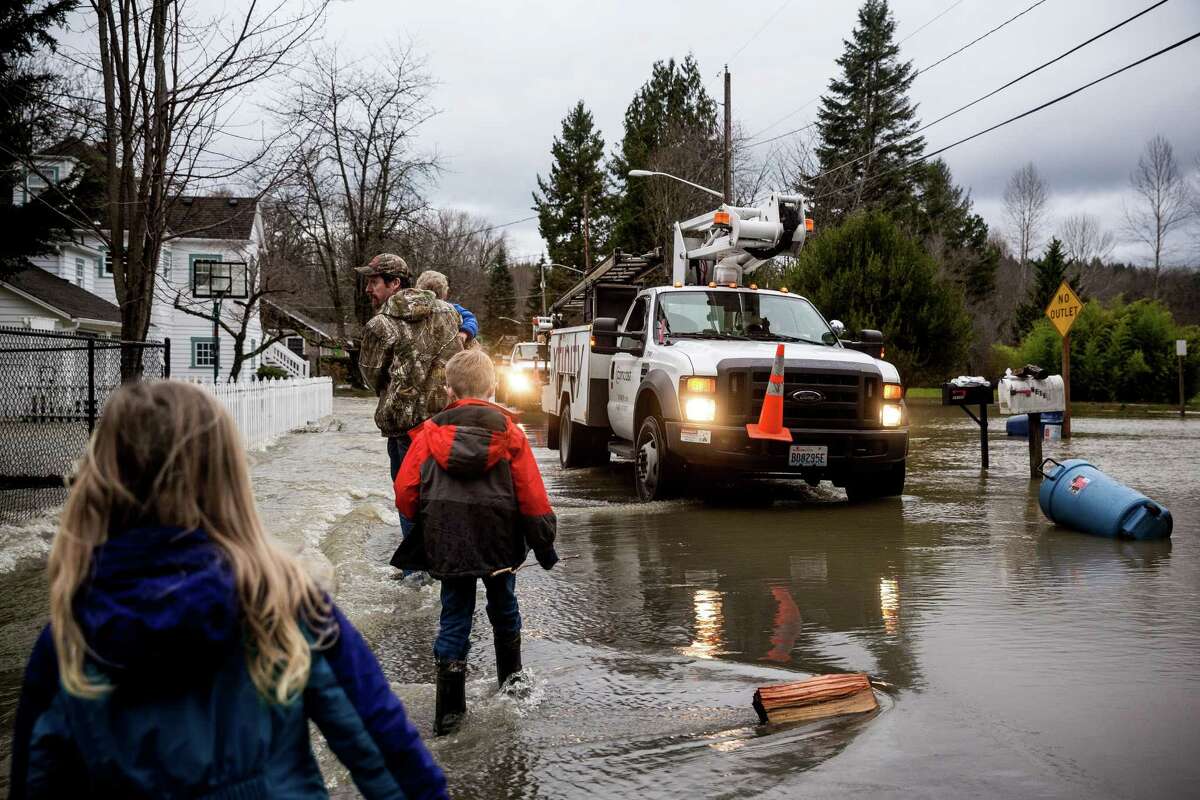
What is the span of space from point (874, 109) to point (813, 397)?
157ft

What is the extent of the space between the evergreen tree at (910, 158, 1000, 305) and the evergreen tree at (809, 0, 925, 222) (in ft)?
5.53

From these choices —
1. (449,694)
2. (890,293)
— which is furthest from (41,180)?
(890,293)

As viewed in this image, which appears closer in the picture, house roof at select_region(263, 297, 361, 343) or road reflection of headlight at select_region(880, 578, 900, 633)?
road reflection of headlight at select_region(880, 578, 900, 633)

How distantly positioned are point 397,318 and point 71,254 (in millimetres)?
32587

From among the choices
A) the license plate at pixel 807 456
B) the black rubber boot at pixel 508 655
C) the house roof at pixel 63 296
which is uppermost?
the house roof at pixel 63 296

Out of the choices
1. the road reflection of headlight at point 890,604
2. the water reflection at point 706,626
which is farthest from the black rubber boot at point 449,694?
the road reflection of headlight at point 890,604

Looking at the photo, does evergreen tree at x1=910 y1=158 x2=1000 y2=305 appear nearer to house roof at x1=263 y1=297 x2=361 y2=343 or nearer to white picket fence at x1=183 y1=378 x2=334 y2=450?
house roof at x1=263 y1=297 x2=361 y2=343

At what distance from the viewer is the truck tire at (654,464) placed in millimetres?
10016

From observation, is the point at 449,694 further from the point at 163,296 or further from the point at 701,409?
the point at 163,296

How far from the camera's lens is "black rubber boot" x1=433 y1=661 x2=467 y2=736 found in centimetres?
404

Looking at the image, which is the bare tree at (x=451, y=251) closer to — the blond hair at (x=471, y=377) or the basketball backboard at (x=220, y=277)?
the basketball backboard at (x=220, y=277)

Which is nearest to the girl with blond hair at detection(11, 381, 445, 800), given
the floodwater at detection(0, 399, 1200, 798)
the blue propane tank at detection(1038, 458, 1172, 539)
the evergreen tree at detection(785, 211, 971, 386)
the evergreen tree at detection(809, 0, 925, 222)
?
the floodwater at detection(0, 399, 1200, 798)

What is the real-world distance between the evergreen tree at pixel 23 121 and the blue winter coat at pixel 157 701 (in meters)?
6.62

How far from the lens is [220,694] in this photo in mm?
1829
